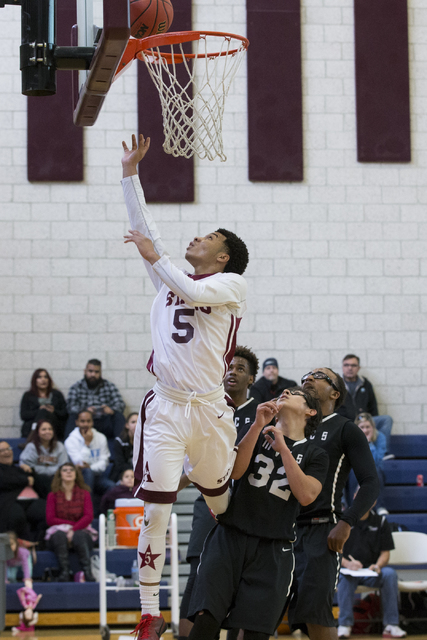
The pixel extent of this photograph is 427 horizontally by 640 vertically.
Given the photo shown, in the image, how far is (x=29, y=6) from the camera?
3961 millimetres

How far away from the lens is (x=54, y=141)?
11.7m

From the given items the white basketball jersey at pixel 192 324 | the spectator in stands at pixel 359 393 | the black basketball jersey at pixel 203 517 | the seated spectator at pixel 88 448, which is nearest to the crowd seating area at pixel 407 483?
the spectator in stands at pixel 359 393

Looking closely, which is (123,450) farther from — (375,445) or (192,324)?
(192,324)

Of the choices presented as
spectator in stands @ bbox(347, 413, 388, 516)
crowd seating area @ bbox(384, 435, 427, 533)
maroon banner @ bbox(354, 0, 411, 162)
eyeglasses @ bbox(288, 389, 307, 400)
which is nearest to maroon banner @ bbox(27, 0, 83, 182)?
maroon banner @ bbox(354, 0, 411, 162)

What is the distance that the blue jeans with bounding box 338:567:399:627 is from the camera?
26.5 ft

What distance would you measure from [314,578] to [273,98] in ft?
29.2

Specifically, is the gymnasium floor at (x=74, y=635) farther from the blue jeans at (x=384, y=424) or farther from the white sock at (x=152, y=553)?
the white sock at (x=152, y=553)

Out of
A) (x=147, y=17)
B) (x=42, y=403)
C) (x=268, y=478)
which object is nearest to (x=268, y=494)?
(x=268, y=478)

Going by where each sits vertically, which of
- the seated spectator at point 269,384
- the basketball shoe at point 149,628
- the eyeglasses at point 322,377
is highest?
the eyeglasses at point 322,377

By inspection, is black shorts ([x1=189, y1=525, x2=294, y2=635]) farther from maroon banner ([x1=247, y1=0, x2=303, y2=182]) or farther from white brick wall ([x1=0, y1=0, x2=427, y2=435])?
maroon banner ([x1=247, y1=0, x2=303, y2=182])

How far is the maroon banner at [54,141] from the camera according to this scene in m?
11.7

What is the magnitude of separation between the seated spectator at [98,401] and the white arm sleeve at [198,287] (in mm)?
7061

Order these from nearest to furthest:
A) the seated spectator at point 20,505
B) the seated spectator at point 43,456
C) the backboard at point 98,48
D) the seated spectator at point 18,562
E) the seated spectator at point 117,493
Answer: the backboard at point 98,48, the seated spectator at point 18,562, the seated spectator at point 20,505, the seated spectator at point 117,493, the seated spectator at point 43,456

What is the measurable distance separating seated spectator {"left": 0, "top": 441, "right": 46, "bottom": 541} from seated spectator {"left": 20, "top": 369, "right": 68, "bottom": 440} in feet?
4.35
